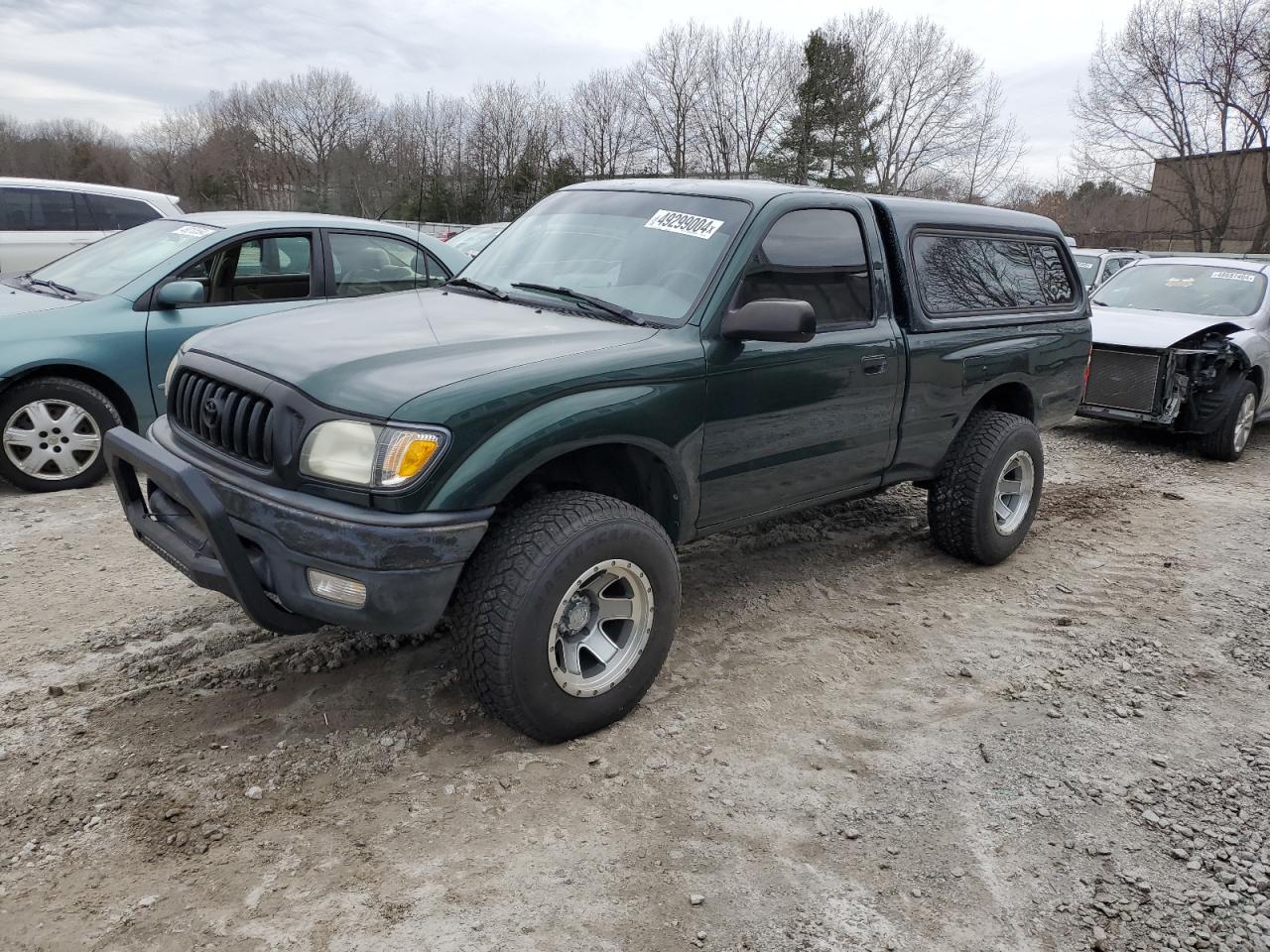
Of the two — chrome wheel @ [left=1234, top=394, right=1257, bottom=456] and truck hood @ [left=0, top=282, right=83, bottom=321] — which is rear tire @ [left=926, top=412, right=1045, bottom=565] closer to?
chrome wheel @ [left=1234, top=394, right=1257, bottom=456]

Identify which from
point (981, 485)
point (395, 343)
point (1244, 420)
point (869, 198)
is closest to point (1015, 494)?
point (981, 485)

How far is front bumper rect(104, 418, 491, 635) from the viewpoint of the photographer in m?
2.61

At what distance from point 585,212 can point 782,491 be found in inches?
60.0

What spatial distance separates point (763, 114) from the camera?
48.5m

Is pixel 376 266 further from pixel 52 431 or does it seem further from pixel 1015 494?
pixel 1015 494

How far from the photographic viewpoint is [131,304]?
5.53 m

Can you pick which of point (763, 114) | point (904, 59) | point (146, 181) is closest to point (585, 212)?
point (763, 114)

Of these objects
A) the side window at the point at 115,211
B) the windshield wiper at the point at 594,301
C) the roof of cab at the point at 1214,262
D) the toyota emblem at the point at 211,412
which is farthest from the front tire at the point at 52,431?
the roof of cab at the point at 1214,262

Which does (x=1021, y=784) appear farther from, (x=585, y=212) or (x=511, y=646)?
(x=585, y=212)

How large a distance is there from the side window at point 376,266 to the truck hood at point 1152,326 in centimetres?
595

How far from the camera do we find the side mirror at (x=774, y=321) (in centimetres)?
320

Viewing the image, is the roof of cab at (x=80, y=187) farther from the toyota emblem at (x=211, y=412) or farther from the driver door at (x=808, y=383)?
the driver door at (x=808, y=383)

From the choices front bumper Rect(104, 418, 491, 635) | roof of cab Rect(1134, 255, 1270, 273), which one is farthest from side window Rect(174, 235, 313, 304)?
roof of cab Rect(1134, 255, 1270, 273)

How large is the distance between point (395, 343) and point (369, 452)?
1.78 ft
